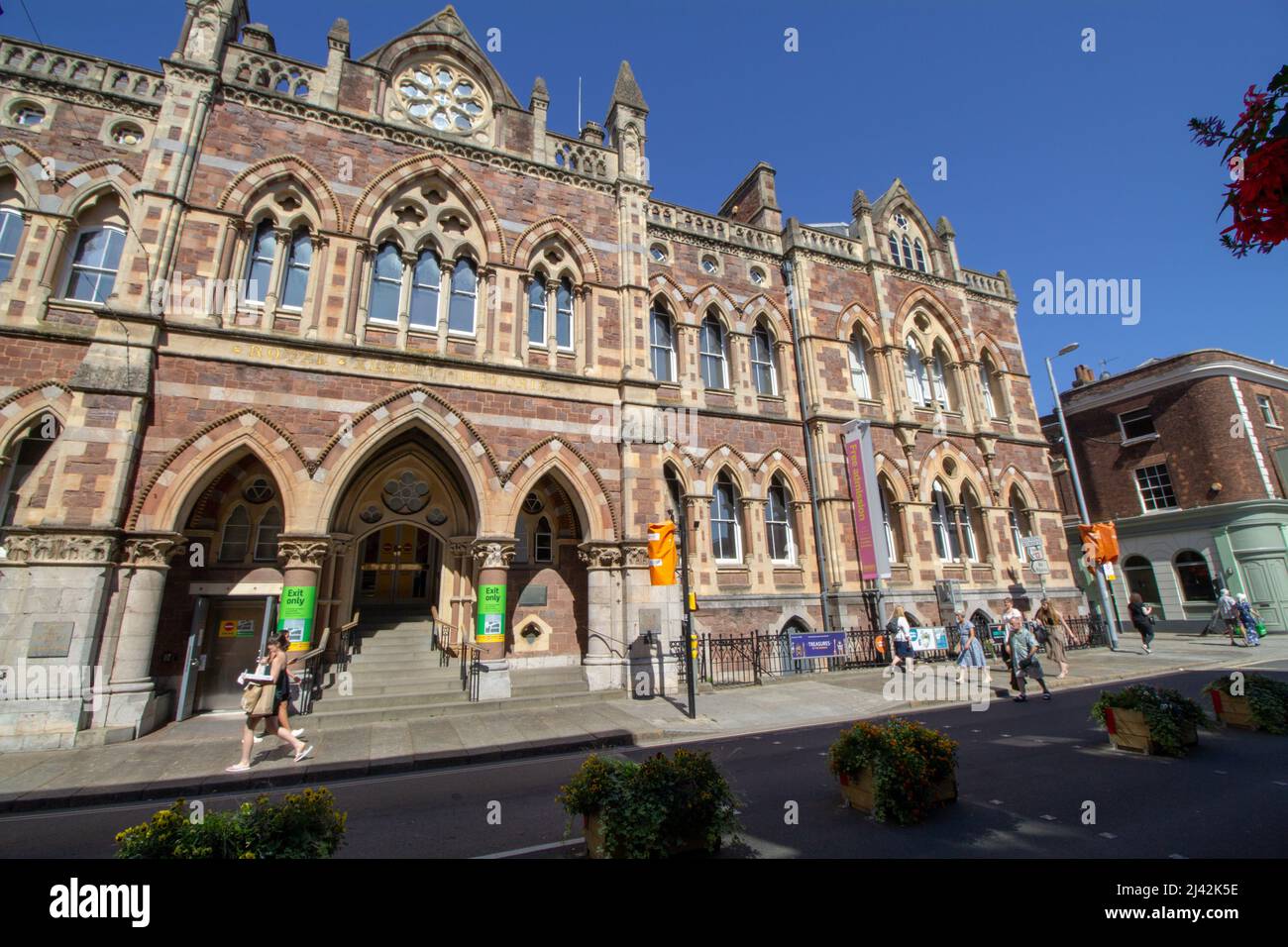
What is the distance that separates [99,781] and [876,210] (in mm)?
27205

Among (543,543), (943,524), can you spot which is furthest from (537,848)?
(943,524)

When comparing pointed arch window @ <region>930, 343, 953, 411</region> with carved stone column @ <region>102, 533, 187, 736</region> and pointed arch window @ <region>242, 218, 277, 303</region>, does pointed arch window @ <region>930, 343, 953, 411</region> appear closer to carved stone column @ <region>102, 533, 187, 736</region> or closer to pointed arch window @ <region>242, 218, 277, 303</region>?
pointed arch window @ <region>242, 218, 277, 303</region>

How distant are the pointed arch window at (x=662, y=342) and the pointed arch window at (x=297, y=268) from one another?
934 cm

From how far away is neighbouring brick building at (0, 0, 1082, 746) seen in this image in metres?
10.7

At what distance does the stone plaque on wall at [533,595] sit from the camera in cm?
1420

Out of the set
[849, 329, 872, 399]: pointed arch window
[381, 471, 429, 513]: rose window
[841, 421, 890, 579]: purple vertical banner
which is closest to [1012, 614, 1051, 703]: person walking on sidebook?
[841, 421, 890, 579]: purple vertical banner

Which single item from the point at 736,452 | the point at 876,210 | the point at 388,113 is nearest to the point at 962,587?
the point at 736,452

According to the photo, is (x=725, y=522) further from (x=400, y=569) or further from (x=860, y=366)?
(x=400, y=569)

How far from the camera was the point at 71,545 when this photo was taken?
9695 millimetres

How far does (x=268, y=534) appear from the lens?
41.6ft

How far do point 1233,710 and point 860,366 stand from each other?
47.8 feet

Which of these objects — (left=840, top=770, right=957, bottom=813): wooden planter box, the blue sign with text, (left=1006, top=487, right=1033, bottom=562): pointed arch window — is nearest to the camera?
(left=840, top=770, right=957, bottom=813): wooden planter box

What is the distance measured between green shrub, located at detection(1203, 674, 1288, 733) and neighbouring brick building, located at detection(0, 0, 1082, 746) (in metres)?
9.10
